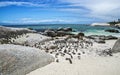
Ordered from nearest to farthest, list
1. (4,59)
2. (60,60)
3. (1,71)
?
(1,71)
(4,59)
(60,60)

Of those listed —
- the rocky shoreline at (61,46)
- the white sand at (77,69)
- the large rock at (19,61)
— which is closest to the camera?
the large rock at (19,61)

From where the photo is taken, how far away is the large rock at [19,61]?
5.41 meters

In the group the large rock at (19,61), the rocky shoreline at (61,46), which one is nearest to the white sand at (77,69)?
the large rock at (19,61)

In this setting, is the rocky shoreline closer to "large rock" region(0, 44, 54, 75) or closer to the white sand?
"large rock" region(0, 44, 54, 75)

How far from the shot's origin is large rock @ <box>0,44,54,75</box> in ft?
17.8

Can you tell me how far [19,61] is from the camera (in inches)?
227

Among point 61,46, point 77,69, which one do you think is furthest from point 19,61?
point 61,46

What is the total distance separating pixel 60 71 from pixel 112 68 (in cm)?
213

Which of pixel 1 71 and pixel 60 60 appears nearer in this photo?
pixel 1 71

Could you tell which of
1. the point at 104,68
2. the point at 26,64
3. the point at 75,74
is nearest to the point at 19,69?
the point at 26,64

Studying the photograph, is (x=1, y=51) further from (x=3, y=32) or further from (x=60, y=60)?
(x=3, y=32)

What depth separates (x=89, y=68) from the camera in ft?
21.2

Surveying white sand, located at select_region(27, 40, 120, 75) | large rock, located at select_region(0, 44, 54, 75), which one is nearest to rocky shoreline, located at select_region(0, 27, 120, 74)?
large rock, located at select_region(0, 44, 54, 75)

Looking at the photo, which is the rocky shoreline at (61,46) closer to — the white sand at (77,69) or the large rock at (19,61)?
the large rock at (19,61)
